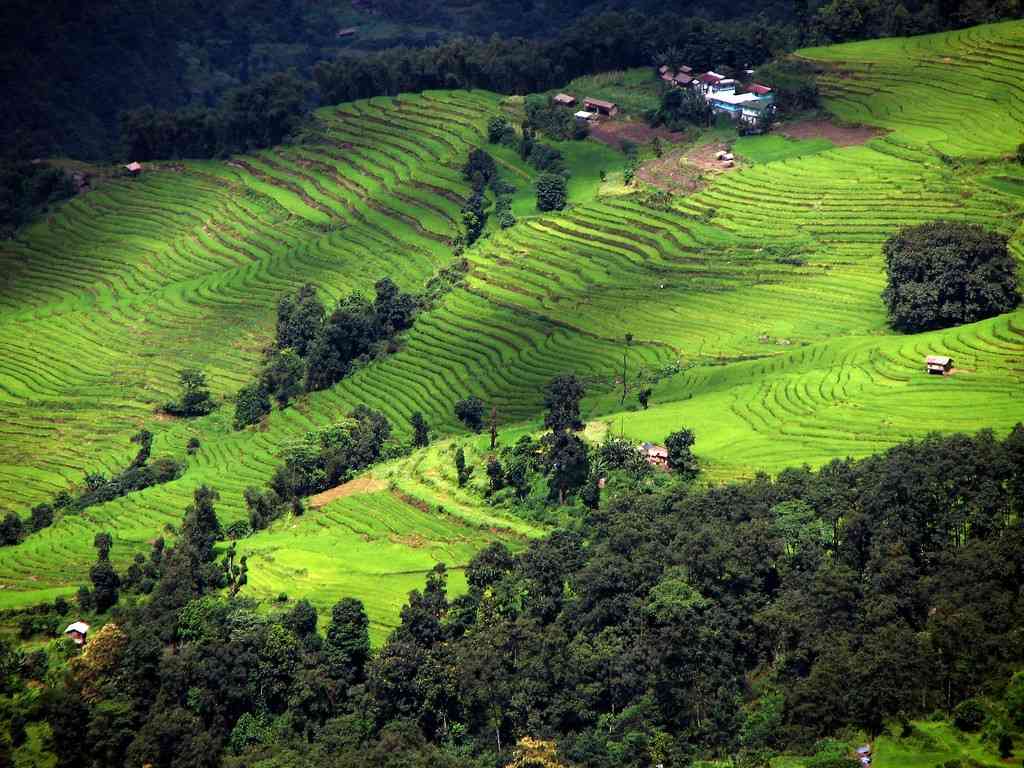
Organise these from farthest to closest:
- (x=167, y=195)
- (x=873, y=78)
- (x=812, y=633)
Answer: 1. (x=167, y=195)
2. (x=873, y=78)
3. (x=812, y=633)

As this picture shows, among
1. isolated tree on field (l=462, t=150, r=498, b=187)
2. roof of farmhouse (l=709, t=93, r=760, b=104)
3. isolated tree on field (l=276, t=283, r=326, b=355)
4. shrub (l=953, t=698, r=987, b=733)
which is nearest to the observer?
shrub (l=953, t=698, r=987, b=733)

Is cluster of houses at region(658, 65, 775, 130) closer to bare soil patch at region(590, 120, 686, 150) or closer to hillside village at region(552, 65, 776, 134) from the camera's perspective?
hillside village at region(552, 65, 776, 134)

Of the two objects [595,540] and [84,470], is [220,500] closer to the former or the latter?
[84,470]

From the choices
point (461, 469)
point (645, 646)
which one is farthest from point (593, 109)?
point (645, 646)

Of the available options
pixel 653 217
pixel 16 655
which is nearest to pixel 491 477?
pixel 16 655

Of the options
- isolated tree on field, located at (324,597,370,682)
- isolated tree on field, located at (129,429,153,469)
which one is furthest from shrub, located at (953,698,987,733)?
isolated tree on field, located at (129,429,153,469)

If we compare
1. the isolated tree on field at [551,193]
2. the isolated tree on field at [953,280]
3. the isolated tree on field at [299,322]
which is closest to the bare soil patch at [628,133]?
the isolated tree on field at [551,193]
